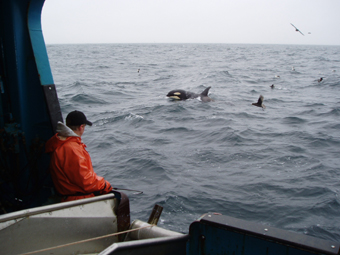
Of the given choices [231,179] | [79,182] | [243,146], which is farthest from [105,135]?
[79,182]

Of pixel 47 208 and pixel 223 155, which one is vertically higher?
pixel 47 208

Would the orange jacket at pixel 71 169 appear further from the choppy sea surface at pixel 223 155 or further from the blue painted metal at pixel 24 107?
the choppy sea surface at pixel 223 155

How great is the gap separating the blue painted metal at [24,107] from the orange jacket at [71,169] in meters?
0.62

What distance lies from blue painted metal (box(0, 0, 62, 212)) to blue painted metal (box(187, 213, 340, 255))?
2.27 metres

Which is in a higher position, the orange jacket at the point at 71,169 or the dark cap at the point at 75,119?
the dark cap at the point at 75,119

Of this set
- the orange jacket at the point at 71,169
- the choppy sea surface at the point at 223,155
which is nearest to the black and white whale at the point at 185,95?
the choppy sea surface at the point at 223,155

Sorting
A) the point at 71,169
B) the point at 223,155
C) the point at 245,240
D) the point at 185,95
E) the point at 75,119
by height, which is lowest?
the point at 223,155

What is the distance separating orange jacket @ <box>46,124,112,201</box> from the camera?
3641mm

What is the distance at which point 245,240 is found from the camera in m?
2.81

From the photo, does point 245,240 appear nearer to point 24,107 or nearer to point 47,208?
point 47,208

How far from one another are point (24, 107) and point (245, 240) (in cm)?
338

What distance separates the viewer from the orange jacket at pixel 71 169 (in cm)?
364

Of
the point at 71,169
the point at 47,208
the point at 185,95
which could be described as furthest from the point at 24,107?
the point at 185,95

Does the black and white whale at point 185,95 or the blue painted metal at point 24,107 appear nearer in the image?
the blue painted metal at point 24,107
